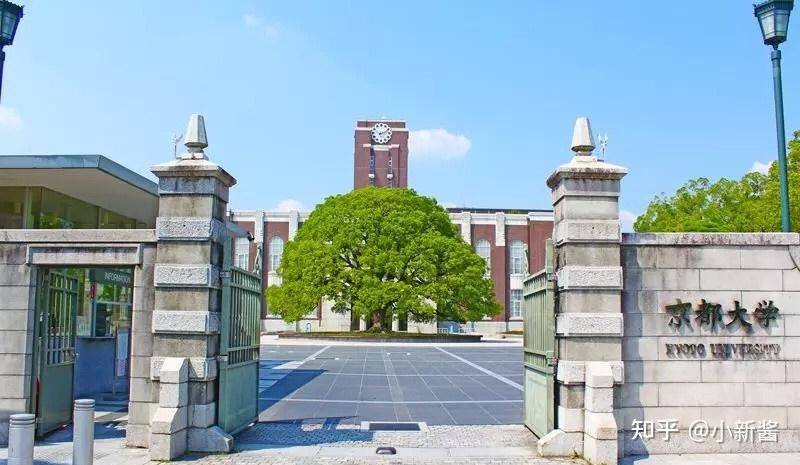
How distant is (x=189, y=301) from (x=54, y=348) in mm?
2676

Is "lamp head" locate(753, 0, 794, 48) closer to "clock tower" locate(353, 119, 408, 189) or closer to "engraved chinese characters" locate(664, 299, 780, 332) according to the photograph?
"engraved chinese characters" locate(664, 299, 780, 332)

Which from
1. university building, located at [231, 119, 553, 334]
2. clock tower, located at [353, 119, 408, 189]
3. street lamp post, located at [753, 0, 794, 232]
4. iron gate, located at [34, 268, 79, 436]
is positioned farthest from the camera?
clock tower, located at [353, 119, 408, 189]

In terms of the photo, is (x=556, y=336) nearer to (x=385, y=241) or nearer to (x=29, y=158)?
(x=29, y=158)

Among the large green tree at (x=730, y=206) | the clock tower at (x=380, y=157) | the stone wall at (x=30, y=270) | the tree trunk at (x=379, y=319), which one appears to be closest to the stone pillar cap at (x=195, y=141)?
the stone wall at (x=30, y=270)

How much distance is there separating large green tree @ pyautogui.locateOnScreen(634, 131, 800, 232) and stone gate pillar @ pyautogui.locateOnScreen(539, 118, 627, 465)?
25.2 metres

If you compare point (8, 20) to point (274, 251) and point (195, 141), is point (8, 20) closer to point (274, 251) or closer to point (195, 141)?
point (195, 141)

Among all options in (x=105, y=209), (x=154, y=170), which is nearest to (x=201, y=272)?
(x=154, y=170)

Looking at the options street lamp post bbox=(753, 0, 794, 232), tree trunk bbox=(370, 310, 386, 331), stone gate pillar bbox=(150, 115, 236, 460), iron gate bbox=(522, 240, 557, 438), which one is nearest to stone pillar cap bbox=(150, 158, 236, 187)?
stone gate pillar bbox=(150, 115, 236, 460)

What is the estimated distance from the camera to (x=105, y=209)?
16.8m

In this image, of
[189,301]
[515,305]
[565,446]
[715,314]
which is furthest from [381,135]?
[565,446]

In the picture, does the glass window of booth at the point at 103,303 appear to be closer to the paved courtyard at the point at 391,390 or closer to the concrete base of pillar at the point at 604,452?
the paved courtyard at the point at 391,390

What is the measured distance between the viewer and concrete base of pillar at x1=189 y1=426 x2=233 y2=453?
9.23 meters

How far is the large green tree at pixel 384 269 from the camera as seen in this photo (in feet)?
144

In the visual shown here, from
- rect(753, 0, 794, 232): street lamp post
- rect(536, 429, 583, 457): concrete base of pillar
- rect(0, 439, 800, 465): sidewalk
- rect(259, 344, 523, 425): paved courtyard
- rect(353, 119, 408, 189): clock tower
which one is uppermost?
rect(353, 119, 408, 189): clock tower
